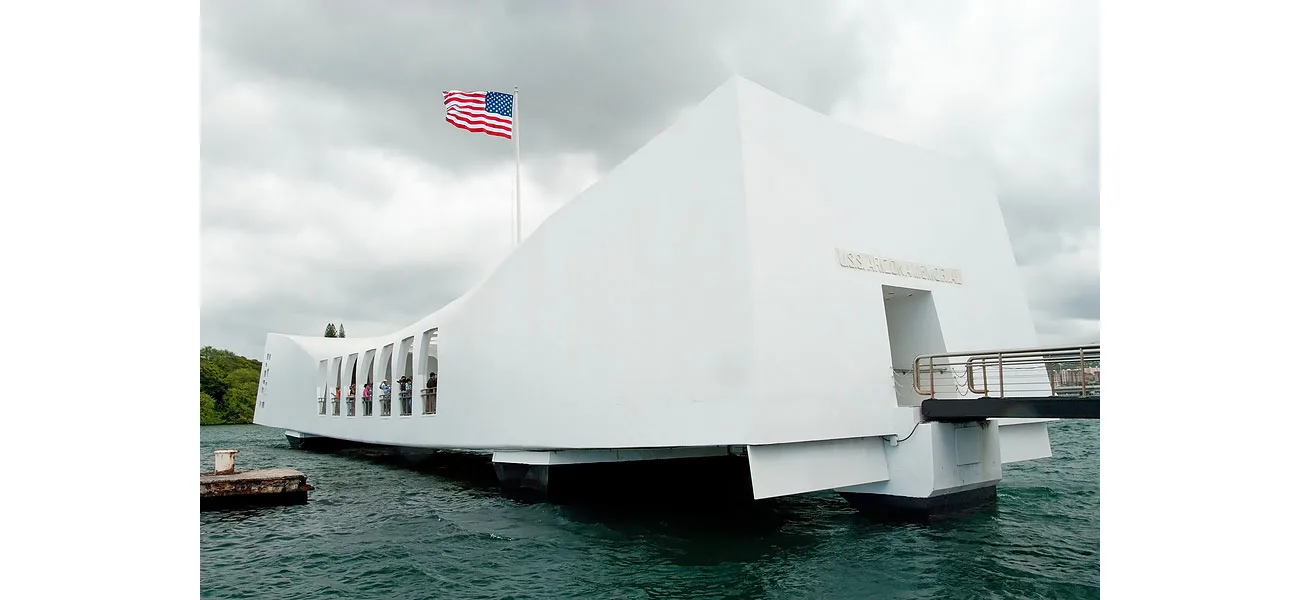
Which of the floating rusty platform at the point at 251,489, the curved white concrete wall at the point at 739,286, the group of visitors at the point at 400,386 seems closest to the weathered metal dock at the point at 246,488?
the floating rusty platform at the point at 251,489

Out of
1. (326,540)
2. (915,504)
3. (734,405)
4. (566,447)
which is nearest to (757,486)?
(734,405)

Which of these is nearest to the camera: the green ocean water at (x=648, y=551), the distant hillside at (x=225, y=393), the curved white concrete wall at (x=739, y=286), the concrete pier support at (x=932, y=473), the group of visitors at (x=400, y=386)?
the green ocean water at (x=648, y=551)

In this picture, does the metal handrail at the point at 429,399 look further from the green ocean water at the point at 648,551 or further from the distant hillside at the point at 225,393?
the distant hillside at the point at 225,393

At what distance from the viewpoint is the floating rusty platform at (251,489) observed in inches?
577

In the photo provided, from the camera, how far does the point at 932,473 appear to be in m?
10.9

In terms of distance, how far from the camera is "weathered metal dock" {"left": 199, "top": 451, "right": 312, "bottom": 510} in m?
14.7

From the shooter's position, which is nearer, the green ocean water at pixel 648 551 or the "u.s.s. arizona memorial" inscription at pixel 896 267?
the green ocean water at pixel 648 551

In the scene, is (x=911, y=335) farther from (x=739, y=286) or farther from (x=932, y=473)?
(x=739, y=286)

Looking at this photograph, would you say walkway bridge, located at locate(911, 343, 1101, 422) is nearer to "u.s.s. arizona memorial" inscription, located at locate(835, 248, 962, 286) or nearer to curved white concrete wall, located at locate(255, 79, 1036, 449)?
curved white concrete wall, located at locate(255, 79, 1036, 449)

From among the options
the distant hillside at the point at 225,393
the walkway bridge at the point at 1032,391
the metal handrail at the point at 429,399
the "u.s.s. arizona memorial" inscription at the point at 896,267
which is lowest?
the distant hillside at the point at 225,393

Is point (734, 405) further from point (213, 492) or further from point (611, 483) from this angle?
point (213, 492)

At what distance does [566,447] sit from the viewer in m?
12.9

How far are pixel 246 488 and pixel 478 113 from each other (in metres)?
9.48

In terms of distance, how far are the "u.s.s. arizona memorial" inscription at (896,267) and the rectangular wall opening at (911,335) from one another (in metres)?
0.27
